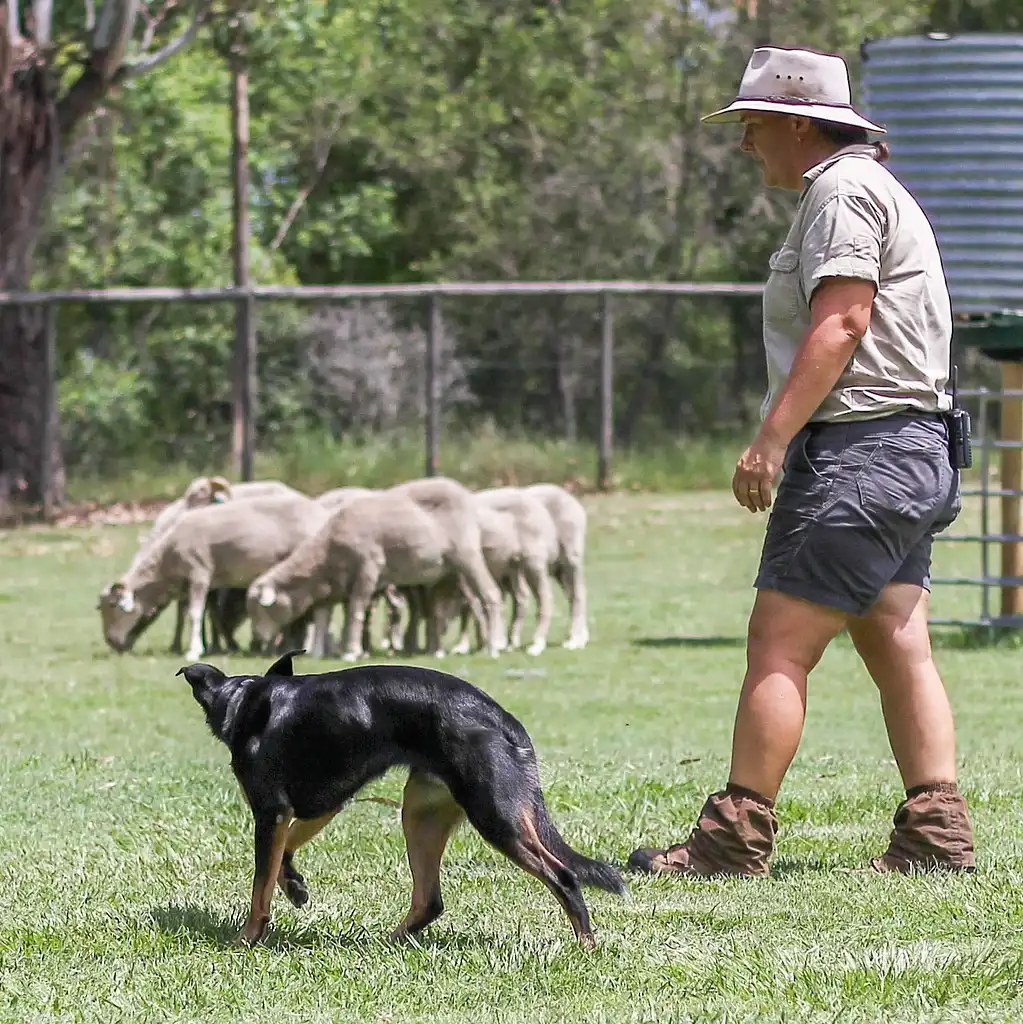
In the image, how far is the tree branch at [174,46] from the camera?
21.8m

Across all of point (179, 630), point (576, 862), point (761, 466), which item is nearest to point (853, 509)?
point (761, 466)

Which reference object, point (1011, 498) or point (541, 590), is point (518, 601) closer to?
point (541, 590)

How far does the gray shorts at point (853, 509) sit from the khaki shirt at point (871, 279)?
0.26ft

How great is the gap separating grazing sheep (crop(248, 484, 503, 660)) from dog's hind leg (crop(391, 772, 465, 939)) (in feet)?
26.1

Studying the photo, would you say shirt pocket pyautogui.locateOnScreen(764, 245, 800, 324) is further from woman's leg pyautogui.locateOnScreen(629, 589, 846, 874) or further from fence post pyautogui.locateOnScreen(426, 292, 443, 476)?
fence post pyautogui.locateOnScreen(426, 292, 443, 476)

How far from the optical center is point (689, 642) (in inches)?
538

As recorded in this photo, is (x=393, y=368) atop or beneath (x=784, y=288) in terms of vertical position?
beneath

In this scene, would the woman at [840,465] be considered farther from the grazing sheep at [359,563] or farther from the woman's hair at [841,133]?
the grazing sheep at [359,563]

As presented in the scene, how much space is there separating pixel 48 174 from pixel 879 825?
17.6 meters

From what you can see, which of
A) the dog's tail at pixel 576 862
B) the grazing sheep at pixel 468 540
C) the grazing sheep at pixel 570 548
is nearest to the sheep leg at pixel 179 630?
the grazing sheep at pixel 468 540

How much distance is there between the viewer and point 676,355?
2439cm

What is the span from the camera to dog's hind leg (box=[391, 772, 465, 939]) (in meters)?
5.08

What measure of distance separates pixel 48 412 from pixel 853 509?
58.5 feet

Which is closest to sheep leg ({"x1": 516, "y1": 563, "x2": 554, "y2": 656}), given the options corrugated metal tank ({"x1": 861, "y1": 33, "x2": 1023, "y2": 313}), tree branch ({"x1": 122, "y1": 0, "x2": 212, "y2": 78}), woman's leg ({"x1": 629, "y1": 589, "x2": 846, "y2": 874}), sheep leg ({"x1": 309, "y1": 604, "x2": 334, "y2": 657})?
sheep leg ({"x1": 309, "y1": 604, "x2": 334, "y2": 657})
